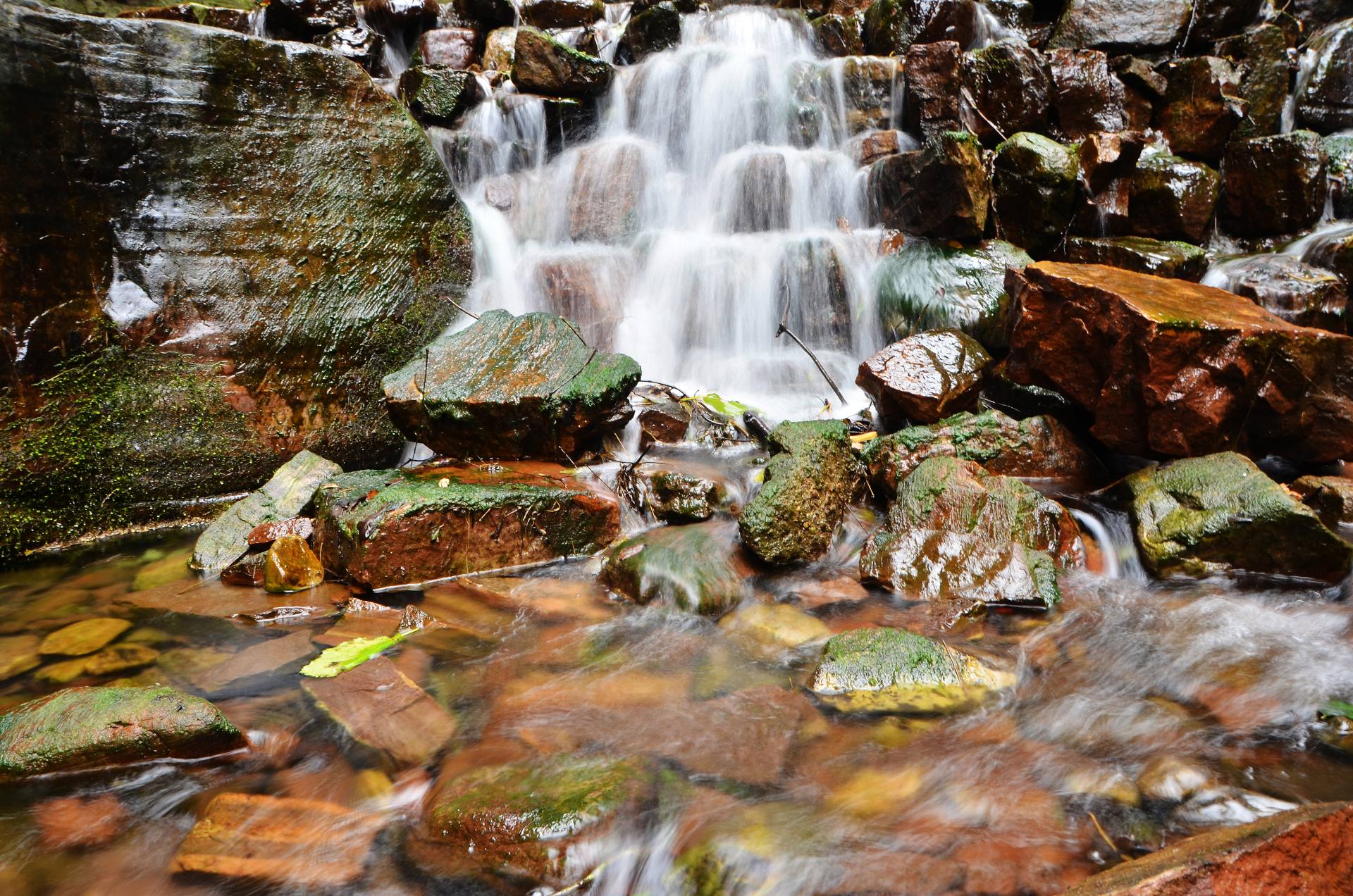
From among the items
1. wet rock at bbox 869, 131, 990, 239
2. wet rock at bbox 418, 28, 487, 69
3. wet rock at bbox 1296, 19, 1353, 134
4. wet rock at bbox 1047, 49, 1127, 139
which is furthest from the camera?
wet rock at bbox 418, 28, 487, 69

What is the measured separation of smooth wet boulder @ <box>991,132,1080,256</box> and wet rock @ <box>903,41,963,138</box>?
→ 52.4 inches

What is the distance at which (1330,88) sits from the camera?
826 centimetres

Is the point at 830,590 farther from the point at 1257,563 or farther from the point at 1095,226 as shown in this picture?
the point at 1095,226

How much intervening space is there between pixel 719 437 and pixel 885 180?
372cm

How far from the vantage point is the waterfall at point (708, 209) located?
23.3 feet

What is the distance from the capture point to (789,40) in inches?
407

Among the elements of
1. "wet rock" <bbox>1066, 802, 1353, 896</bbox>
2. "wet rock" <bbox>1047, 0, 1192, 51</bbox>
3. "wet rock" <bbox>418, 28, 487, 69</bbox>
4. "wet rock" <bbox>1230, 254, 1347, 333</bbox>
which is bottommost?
"wet rock" <bbox>1066, 802, 1353, 896</bbox>

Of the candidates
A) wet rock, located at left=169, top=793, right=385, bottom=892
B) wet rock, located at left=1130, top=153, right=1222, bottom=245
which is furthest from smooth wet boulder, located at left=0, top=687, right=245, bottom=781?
wet rock, located at left=1130, top=153, right=1222, bottom=245

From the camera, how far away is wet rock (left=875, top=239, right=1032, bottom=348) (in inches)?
256

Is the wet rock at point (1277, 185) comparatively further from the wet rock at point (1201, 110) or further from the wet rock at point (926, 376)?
the wet rock at point (926, 376)

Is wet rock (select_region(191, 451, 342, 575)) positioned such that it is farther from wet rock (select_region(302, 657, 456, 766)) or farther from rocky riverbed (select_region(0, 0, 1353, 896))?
wet rock (select_region(302, 657, 456, 766))

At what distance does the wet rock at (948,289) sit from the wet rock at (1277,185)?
258 centimetres

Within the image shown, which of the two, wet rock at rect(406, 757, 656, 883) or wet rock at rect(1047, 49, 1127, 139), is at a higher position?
wet rock at rect(1047, 49, 1127, 139)

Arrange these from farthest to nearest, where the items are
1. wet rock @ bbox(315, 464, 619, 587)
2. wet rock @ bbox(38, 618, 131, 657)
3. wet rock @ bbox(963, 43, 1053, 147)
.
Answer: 1. wet rock @ bbox(963, 43, 1053, 147)
2. wet rock @ bbox(315, 464, 619, 587)
3. wet rock @ bbox(38, 618, 131, 657)
